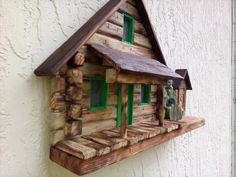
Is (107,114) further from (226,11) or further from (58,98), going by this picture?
(226,11)

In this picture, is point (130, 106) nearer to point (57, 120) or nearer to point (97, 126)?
point (97, 126)

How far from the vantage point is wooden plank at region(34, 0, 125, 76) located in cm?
50

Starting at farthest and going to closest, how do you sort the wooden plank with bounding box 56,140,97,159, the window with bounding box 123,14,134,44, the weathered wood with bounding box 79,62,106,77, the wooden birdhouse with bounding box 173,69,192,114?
the wooden birdhouse with bounding box 173,69,192,114, the window with bounding box 123,14,134,44, the weathered wood with bounding box 79,62,106,77, the wooden plank with bounding box 56,140,97,159

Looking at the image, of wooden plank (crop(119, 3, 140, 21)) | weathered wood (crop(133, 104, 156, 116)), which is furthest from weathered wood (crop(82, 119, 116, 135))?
wooden plank (crop(119, 3, 140, 21))

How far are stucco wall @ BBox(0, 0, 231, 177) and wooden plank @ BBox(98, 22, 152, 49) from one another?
0.08 metres

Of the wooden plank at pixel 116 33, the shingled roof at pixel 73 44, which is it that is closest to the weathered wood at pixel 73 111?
the shingled roof at pixel 73 44

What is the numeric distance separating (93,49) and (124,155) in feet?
0.89

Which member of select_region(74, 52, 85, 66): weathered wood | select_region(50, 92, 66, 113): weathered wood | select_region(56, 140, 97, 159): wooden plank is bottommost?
select_region(56, 140, 97, 159): wooden plank

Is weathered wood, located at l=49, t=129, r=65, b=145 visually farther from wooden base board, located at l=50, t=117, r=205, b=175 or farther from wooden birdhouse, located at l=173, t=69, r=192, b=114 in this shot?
wooden birdhouse, located at l=173, t=69, r=192, b=114

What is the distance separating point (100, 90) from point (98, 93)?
0.03ft

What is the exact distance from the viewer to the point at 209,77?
4.80ft

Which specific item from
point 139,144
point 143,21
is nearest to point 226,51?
point 143,21

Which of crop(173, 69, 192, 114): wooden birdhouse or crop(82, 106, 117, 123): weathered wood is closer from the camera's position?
crop(82, 106, 117, 123): weathered wood

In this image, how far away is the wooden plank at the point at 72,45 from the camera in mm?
496
